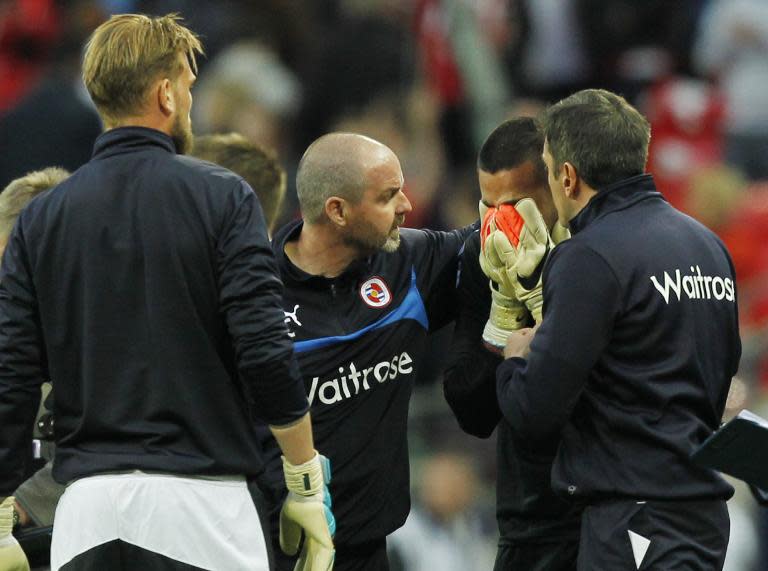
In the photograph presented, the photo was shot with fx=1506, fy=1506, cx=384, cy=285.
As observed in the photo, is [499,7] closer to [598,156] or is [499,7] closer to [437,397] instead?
[437,397]

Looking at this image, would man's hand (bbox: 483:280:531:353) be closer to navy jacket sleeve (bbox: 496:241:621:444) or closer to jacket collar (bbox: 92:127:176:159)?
navy jacket sleeve (bbox: 496:241:621:444)

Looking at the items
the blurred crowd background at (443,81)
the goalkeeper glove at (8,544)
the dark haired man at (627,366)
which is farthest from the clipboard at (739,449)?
the blurred crowd background at (443,81)

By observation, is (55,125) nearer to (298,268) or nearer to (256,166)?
(256,166)

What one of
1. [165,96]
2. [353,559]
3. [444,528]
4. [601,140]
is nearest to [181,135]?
[165,96]

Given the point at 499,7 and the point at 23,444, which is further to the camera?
the point at 499,7

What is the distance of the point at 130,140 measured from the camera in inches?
149

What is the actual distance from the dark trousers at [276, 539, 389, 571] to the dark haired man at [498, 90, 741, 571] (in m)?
0.72

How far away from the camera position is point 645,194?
3.99 meters

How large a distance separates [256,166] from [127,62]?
1477mm

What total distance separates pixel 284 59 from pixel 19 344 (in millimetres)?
5588

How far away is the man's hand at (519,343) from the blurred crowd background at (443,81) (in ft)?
10.3

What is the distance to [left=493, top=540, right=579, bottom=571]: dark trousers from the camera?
4293mm

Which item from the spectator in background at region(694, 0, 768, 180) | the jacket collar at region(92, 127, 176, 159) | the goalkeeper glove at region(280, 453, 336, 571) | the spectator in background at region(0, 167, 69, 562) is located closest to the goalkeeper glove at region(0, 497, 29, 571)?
the spectator in background at region(0, 167, 69, 562)

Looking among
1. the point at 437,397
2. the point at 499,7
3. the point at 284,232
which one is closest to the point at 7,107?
the point at 499,7
